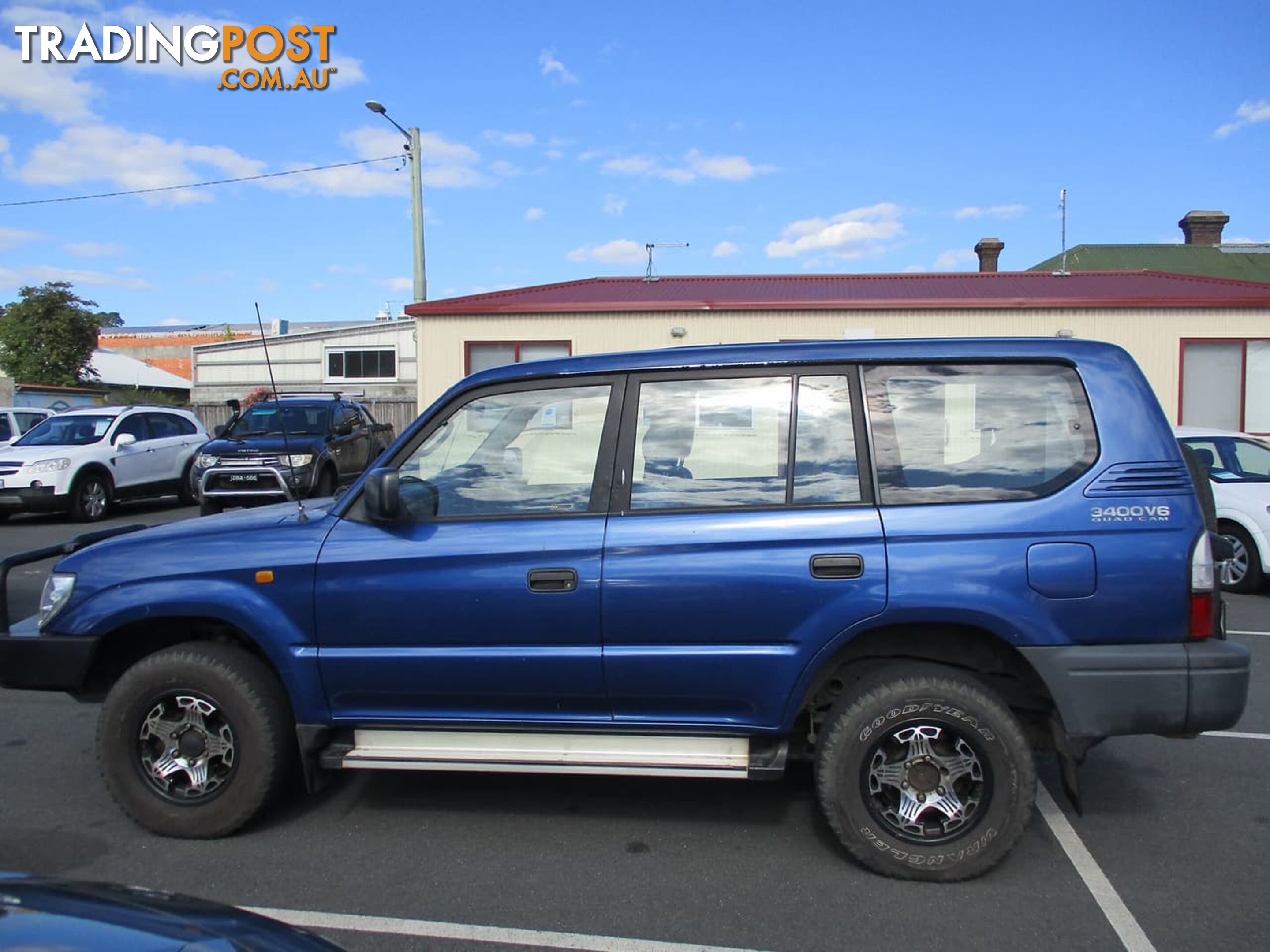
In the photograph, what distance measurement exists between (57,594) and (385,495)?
1.51 metres

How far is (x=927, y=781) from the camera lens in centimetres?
348

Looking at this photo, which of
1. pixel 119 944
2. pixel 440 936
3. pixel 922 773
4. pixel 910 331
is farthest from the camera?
pixel 910 331

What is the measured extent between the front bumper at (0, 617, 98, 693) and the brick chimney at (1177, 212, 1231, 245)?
34.3 metres

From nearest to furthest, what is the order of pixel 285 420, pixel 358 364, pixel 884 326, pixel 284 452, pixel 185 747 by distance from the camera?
pixel 185 747
pixel 284 452
pixel 285 420
pixel 884 326
pixel 358 364

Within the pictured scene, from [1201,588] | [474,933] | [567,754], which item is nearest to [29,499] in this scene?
[567,754]

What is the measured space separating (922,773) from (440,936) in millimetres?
1760

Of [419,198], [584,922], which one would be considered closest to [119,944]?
[584,922]

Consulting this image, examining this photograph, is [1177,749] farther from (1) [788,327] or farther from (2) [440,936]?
(1) [788,327]

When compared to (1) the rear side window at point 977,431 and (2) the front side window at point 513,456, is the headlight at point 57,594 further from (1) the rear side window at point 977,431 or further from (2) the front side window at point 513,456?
(1) the rear side window at point 977,431

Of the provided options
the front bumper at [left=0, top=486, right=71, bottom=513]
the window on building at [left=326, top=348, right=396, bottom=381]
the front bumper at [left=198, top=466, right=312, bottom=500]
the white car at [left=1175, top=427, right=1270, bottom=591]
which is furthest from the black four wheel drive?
the window on building at [left=326, top=348, right=396, bottom=381]

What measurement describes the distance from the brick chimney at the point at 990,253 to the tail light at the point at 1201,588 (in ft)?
80.4

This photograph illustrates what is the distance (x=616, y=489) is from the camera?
144 inches

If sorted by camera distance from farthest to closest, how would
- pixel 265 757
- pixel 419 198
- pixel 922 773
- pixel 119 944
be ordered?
1. pixel 419 198
2. pixel 265 757
3. pixel 922 773
4. pixel 119 944

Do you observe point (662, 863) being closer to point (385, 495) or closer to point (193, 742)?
point (385, 495)
